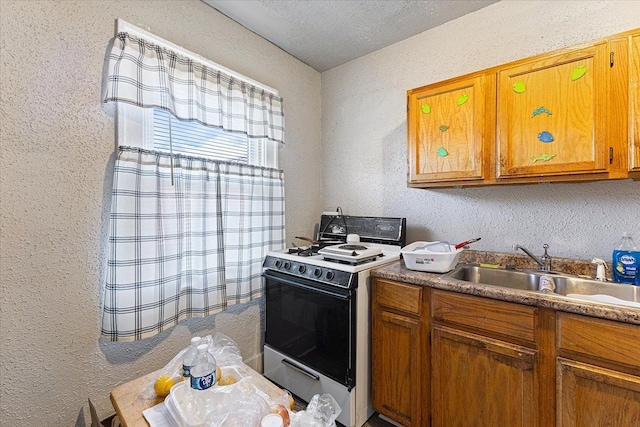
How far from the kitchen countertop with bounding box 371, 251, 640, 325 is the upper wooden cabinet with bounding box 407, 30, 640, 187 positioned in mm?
549

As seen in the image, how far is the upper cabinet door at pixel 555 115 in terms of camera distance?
1345mm

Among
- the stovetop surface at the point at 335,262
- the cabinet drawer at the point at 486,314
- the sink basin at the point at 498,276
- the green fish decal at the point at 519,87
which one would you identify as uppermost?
the green fish decal at the point at 519,87

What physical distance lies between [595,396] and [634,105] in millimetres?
1229

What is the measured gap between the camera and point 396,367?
1.65 metres

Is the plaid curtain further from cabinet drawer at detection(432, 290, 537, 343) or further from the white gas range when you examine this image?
cabinet drawer at detection(432, 290, 537, 343)

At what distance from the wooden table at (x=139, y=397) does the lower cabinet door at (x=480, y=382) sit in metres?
0.88

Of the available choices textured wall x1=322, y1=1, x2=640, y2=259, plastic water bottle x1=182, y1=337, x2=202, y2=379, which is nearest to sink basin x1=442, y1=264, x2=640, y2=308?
textured wall x1=322, y1=1, x2=640, y2=259

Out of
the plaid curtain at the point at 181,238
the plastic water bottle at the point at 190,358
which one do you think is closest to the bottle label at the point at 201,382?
the plastic water bottle at the point at 190,358

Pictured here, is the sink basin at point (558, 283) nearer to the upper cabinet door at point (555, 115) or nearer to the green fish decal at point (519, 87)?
the upper cabinet door at point (555, 115)

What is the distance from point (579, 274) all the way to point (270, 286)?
1.89m

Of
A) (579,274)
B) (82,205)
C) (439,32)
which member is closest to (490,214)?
(579,274)

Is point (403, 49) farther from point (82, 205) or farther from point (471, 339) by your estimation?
point (82, 205)

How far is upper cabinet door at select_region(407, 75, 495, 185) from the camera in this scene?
A: 165 cm

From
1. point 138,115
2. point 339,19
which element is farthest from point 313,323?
point 339,19
